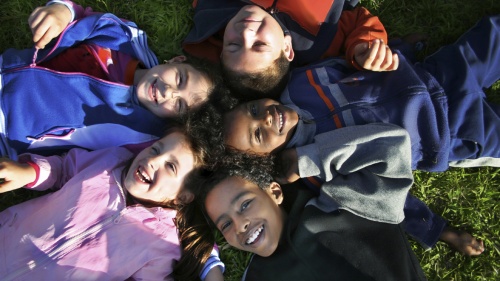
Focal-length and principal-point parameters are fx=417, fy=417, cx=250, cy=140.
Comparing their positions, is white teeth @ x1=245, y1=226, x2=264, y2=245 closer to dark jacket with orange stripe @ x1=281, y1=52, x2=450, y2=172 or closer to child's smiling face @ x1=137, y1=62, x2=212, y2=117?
dark jacket with orange stripe @ x1=281, y1=52, x2=450, y2=172

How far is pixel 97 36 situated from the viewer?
2.73 metres

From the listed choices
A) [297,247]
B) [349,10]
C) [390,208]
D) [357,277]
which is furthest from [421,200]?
[349,10]

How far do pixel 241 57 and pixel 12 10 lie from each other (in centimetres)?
174

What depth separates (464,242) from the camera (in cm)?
279

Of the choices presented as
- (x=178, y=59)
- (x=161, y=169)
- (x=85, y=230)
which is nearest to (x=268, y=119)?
(x=161, y=169)

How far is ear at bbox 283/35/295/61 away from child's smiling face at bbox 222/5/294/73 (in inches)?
2.5

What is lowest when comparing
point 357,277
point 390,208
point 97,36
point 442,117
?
point 357,277


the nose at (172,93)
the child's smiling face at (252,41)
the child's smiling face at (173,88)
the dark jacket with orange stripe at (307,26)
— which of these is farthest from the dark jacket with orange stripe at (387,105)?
the nose at (172,93)

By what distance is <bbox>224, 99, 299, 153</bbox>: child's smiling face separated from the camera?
8.01 feet

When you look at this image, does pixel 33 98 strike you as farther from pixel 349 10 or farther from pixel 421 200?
pixel 421 200

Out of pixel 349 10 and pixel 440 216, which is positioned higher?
pixel 349 10

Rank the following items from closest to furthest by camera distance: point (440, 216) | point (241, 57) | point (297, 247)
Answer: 1. point (241, 57)
2. point (297, 247)
3. point (440, 216)

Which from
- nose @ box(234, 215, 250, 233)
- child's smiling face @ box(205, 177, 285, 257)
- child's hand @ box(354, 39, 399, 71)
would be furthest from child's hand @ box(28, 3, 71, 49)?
child's hand @ box(354, 39, 399, 71)

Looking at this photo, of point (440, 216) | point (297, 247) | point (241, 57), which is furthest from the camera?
point (440, 216)
